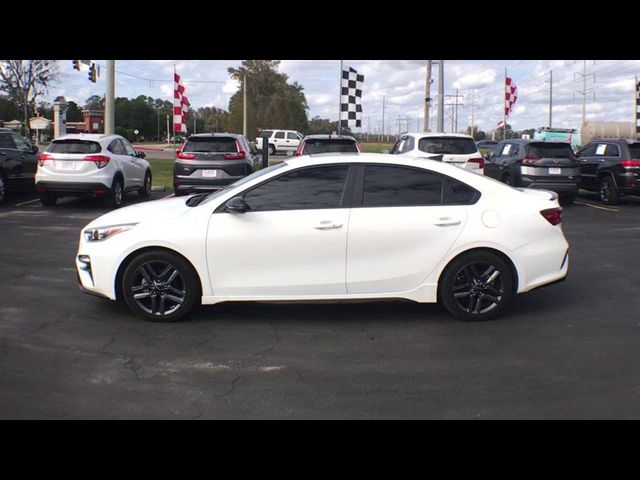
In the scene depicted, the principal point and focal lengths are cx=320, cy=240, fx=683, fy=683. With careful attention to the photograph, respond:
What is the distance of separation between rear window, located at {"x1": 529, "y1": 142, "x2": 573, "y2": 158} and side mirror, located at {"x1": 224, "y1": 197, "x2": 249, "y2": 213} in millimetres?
12193

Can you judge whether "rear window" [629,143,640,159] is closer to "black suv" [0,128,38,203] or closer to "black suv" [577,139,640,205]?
"black suv" [577,139,640,205]

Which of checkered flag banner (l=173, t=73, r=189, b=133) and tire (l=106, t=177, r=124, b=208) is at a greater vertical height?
checkered flag banner (l=173, t=73, r=189, b=133)

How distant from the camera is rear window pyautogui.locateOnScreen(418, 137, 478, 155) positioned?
14719 mm

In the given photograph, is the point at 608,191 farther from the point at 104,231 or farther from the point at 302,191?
the point at 104,231

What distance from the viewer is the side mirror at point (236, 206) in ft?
20.1

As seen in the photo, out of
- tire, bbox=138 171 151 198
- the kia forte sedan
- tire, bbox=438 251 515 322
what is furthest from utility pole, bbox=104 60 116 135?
tire, bbox=438 251 515 322

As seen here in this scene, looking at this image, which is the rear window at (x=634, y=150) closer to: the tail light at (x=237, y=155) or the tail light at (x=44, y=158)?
the tail light at (x=237, y=155)

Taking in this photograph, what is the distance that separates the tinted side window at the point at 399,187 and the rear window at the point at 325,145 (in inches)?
323

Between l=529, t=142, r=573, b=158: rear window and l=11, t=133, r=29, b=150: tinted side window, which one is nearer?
l=11, t=133, r=29, b=150: tinted side window

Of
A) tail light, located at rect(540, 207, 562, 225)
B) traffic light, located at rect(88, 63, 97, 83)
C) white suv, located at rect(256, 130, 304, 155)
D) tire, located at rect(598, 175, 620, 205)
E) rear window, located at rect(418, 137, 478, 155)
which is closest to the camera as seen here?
tail light, located at rect(540, 207, 562, 225)

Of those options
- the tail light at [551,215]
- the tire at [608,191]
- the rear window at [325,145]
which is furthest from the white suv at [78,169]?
the tire at [608,191]

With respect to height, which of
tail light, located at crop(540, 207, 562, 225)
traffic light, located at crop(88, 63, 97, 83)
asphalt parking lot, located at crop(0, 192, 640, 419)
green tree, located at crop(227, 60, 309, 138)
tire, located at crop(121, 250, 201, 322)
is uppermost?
green tree, located at crop(227, 60, 309, 138)
